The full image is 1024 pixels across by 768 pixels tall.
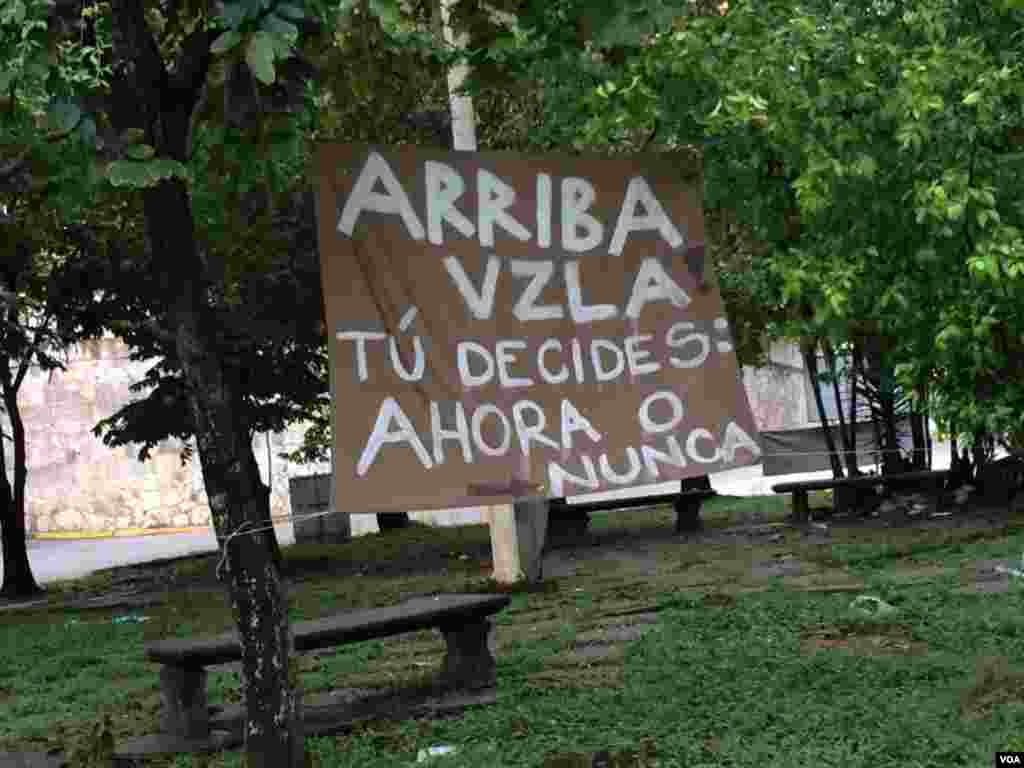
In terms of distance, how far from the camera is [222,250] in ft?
62.7

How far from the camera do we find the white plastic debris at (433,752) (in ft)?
25.6

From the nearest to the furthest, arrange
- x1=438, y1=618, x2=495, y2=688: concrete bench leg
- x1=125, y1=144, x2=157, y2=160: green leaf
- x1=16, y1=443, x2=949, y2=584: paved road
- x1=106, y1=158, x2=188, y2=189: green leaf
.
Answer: x1=106, y1=158, x2=188, y2=189: green leaf
x1=125, y1=144, x2=157, y2=160: green leaf
x1=438, y1=618, x2=495, y2=688: concrete bench leg
x1=16, y1=443, x2=949, y2=584: paved road

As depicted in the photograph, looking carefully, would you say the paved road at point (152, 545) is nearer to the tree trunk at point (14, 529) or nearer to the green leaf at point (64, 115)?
the tree trunk at point (14, 529)

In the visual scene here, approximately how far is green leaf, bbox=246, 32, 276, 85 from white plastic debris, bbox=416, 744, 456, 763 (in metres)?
3.60

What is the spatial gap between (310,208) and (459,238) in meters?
13.7

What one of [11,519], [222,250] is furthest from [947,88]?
[11,519]

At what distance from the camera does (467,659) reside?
970cm

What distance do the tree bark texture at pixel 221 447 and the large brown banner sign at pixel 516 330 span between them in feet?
3.14

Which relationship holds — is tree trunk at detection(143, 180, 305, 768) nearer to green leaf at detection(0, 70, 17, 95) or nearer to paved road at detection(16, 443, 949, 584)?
green leaf at detection(0, 70, 17, 95)

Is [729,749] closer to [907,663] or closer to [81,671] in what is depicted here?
[907,663]

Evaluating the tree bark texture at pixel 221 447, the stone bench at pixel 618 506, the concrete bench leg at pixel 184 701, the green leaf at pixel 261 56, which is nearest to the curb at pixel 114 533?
the stone bench at pixel 618 506

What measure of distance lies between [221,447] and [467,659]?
119 inches

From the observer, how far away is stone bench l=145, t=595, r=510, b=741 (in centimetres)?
885

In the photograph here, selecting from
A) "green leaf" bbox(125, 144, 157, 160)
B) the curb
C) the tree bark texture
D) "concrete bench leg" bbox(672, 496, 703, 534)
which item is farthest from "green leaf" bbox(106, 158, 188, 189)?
the curb
